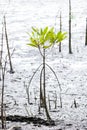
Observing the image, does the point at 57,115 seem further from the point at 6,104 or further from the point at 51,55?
the point at 51,55

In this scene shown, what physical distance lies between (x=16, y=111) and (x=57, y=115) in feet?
1.43

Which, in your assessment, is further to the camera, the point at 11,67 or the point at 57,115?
the point at 11,67

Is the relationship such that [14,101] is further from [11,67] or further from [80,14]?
[80,14]

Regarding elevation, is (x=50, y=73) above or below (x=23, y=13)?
below

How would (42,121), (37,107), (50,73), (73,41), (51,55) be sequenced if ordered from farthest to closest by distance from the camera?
(73,41)
(51,55)
(50,73)
(37,107)
(42,121)

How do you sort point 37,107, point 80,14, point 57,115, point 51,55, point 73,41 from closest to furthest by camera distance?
point 57,115 < point 37,107 < point 51,55 < point 73,41 < point 80,14

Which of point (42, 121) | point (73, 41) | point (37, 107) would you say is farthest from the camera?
point (73, 41)

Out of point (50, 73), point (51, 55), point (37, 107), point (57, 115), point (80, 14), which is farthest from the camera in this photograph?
point (80, 14)

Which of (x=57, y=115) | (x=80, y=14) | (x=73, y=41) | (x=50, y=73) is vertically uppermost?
(x=80, y=14)

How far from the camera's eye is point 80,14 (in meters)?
7.62

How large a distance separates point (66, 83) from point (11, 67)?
92 centimetres

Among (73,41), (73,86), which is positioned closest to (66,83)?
(73,86)

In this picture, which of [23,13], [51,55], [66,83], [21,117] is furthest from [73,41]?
[21,117]

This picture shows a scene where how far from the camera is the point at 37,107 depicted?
3115 mm
